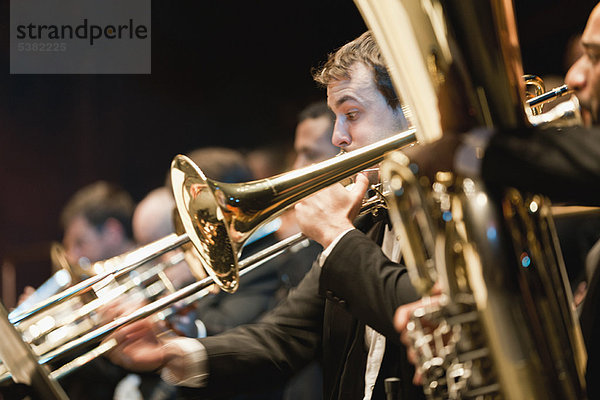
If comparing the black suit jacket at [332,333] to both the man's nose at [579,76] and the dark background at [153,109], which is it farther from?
the dark background at [153,109]

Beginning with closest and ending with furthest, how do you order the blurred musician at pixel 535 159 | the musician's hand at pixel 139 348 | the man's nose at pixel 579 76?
the blurred musician at pixel 535 159 < the man's nose at pixel 579 76 < the musician's hand at pixel 139 348

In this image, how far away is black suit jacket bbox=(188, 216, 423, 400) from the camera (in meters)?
1.22

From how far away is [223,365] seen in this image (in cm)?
157

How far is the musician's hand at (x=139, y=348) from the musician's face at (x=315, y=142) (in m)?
1.04

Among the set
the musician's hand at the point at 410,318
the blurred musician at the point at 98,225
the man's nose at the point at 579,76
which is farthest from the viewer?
the blurred musician at the point at 98,225

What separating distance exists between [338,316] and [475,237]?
0.71m

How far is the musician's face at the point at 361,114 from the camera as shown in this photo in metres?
1.71

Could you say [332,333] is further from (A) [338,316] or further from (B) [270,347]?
(B) [270,347]

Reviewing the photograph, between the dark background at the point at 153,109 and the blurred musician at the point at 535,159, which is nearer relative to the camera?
the blurred musician at the point at 535,159

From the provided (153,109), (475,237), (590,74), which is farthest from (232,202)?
(153,109)

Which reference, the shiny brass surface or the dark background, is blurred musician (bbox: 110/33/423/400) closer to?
the shiny brass surface

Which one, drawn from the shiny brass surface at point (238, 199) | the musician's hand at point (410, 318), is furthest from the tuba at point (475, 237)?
the shiny brass surface at point (238, 199)

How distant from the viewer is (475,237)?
0.84 meters

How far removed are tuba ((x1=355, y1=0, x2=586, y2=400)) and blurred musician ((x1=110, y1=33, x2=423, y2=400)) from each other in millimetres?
272
